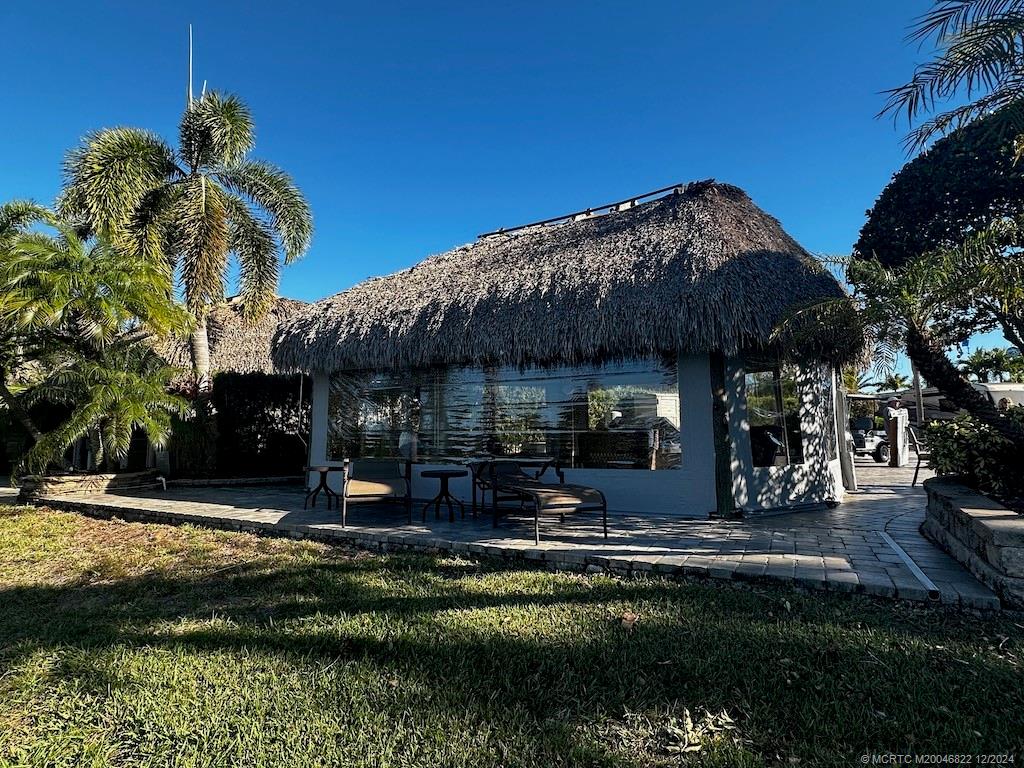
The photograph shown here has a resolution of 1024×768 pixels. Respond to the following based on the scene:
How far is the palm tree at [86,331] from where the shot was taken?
26.2ft

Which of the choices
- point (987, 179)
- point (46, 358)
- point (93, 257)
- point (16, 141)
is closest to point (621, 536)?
point (93, 257)

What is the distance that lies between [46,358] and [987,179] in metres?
20.4

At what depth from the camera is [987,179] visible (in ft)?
42.1

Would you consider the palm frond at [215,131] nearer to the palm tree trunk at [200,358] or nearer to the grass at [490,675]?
the palm tree trunk at [200,358]

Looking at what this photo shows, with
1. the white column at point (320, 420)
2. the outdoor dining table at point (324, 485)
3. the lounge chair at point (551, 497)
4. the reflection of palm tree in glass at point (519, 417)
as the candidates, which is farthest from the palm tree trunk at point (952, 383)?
the white column at point (320, 420)

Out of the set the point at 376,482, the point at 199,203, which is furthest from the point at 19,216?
the point at 376,482

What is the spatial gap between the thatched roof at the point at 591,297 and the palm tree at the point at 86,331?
222 centimetres

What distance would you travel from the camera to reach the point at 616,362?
7574mm

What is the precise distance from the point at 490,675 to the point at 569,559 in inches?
86.9

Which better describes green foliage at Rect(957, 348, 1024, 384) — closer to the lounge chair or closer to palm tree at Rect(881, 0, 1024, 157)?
palm tree at Rect(881, 0, 1024, 157)

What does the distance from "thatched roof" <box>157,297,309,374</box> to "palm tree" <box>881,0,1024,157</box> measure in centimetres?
1354

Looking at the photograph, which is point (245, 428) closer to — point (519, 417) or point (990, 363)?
point (519, 417)

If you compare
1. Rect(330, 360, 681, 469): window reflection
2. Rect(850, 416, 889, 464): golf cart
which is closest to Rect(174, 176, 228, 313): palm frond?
Rect(330, 360, 681, 469): window reflection

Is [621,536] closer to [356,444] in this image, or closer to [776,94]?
[356,444]
